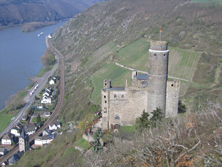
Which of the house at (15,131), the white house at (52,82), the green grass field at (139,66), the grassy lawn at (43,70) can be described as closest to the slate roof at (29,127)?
the house at (15,131)

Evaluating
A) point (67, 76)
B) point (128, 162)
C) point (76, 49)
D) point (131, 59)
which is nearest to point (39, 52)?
point (76, 49)

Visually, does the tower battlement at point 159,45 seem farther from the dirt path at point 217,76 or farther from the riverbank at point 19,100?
the riverbank at point 19,100

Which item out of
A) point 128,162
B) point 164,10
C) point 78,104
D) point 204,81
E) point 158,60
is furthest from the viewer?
point 164,10

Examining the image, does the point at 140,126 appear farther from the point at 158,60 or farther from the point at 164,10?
the point at 164,10

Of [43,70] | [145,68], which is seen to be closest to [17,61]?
[43,70]

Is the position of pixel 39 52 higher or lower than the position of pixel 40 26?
lower

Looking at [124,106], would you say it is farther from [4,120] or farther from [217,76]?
[4,120]
